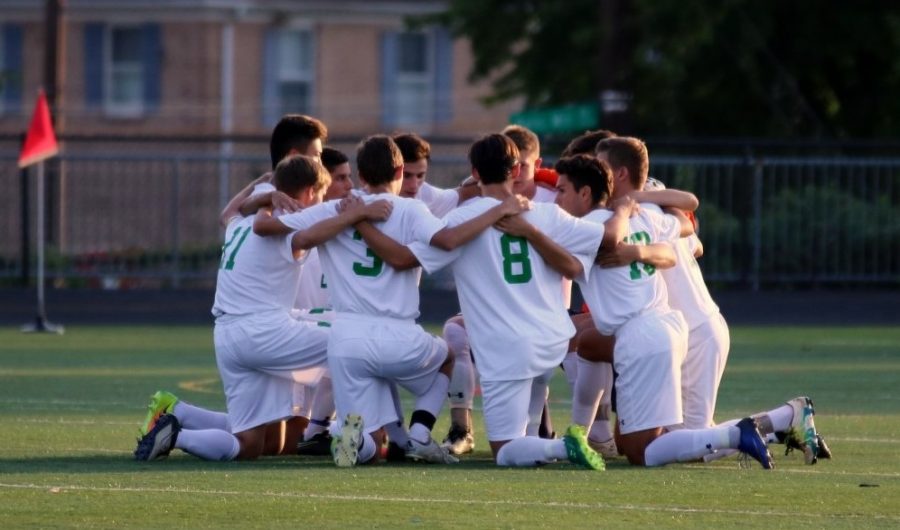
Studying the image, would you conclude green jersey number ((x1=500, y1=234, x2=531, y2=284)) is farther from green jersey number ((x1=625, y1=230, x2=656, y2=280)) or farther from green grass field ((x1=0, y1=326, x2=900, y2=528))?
green grass field ((x1=0, y1=326, x2=900, y2=528))

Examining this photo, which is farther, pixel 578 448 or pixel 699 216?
pixel 699 216

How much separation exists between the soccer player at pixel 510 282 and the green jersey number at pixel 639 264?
15cm

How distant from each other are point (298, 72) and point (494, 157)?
108 ft

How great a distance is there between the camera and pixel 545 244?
31.3 feet

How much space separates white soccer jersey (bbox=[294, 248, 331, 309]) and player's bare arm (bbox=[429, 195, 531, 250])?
1.79 meters

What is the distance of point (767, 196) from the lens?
24234 millimetres

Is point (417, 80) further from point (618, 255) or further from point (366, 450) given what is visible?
point (366, 450)

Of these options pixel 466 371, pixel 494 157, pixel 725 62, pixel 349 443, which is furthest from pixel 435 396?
pixel 725 62

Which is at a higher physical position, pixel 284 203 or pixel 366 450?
pixel 284 203

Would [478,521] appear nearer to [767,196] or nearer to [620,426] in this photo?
[620,426]

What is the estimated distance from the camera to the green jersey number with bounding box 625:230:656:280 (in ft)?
31.8

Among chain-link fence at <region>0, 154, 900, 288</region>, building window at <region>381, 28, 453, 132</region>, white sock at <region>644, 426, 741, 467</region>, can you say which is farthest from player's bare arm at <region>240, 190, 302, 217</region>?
building window at <region>381, 28, 453, 132</region>

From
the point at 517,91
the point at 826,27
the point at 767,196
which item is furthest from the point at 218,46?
the point at 767,196

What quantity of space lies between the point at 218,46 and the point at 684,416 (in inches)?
1254
